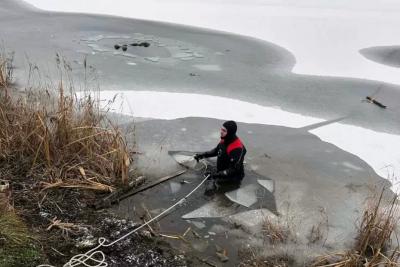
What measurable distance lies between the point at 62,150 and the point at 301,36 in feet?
23.4

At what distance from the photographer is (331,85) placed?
800cm

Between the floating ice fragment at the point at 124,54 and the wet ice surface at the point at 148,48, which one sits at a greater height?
the wet ice surface at the point at 148,48

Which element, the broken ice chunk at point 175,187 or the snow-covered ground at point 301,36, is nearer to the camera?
the broken ice chunk at point 175,187

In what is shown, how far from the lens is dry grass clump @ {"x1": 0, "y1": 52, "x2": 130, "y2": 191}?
14.8 ft

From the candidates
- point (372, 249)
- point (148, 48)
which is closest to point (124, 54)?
point (148, 48)

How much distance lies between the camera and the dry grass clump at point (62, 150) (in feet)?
14.8

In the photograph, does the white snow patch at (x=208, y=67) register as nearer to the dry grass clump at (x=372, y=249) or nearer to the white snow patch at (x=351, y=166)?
the white snow patch at (x=351, y=166)

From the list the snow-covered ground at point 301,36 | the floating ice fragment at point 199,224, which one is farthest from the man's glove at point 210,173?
the snow-covered ground at point 301,36

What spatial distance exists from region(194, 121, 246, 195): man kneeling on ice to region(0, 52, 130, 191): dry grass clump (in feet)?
3.00

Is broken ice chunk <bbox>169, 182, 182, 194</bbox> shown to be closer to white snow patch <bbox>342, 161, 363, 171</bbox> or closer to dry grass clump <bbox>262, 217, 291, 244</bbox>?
dry grass clump <bbox>262, 217, 291, 244</bbox>

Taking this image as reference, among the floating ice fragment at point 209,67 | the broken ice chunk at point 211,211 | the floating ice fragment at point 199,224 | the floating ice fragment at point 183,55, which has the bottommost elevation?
the floating ice fragment at point 199,224

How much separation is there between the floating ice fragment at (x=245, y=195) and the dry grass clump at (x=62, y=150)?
3.50 ft

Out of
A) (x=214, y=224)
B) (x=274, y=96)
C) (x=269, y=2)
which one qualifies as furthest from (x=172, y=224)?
(x=269, y=2)

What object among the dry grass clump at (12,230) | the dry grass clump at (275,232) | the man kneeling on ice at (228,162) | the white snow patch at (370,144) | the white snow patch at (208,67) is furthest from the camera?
the white snow patch at (208,67)
